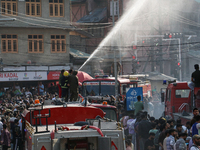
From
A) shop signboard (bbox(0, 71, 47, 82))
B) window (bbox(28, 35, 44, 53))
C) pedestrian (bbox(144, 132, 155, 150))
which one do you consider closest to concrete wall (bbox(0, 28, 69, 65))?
window (bbox(28, 35, 44, 53))

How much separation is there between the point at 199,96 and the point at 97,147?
7317 mm

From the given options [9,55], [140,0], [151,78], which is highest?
[140,0]

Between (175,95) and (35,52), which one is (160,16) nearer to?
(35,52)

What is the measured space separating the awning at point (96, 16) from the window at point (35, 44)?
24.2 meters

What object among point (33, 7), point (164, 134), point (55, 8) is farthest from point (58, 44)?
point (164, 134)

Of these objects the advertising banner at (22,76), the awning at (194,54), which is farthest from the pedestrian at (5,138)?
the awning at (194,54)

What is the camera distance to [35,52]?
3303 centimetres

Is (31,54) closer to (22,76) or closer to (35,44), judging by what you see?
(35,44)

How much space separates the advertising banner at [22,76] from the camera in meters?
30.6

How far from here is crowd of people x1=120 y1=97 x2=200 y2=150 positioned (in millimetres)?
7534

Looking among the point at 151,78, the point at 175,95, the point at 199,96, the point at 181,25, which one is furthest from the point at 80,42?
the point at 199,96

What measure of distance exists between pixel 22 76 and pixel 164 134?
79.0 ft

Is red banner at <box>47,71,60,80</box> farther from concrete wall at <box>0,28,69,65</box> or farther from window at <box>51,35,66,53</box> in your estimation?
window at <box>51,35,66,53</box>

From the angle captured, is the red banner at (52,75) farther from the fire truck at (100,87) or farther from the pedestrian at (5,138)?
the pedestrian at (5,138)
